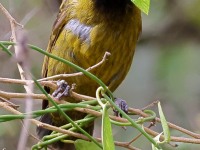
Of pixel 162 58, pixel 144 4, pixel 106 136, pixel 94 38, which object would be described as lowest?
pixel 106 136

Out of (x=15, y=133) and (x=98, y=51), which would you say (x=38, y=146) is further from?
(x=15, y=133)

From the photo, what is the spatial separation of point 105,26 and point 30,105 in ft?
5.19

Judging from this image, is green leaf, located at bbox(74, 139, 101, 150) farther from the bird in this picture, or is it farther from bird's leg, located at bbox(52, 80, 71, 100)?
the bird

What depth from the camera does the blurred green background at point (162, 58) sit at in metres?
3.09

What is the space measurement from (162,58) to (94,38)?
3.95 ft

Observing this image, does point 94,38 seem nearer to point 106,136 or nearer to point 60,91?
point 60,91

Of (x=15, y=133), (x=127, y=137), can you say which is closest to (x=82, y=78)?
(x=15, y=133)

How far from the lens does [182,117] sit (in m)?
3.50

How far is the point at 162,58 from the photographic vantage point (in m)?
3.58

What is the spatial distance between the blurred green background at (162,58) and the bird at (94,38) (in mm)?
420

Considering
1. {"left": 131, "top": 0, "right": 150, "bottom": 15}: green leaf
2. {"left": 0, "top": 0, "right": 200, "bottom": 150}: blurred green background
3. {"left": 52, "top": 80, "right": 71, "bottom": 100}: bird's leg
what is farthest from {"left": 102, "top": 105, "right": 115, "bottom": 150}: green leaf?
{"left": 0, "top": 0, "right": 200, "bottom": 150}: blurred green background

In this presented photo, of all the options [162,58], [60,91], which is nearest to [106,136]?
[60,91]

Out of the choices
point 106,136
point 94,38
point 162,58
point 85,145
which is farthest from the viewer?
point 162,58

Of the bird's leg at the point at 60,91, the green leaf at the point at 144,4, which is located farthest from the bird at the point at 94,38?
the green leaf at the point at 144,4
